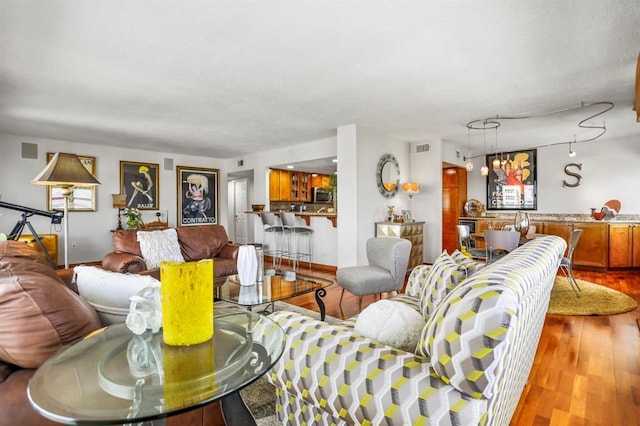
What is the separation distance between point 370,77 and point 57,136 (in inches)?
219

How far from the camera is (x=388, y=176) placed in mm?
5656

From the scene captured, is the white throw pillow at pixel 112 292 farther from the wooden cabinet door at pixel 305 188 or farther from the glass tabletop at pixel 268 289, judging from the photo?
the wooden cabinet door at pixel 305 188

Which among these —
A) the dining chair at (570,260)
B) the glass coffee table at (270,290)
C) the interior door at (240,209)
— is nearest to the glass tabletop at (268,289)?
the glass coffee table at (270,290)

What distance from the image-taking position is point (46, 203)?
5812 mm

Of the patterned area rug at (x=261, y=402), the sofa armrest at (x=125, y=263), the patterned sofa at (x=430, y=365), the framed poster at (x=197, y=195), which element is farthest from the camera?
the framed poster at (x=197, y=195)

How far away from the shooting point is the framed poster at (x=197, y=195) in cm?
746

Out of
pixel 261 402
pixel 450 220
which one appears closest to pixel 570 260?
pixel 450 220

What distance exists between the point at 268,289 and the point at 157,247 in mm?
1806

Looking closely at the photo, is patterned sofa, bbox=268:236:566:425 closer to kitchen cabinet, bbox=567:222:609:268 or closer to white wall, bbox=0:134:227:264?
kitchen cabinet, bbox=567:222:609:268

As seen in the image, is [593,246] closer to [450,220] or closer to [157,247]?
[450,220]

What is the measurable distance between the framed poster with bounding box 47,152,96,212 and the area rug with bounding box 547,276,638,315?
7467 millimetres

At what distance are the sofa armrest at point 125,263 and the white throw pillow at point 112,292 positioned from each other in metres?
2.06

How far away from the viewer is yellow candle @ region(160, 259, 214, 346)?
0.98m

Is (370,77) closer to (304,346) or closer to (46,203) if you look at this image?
(304,346)
